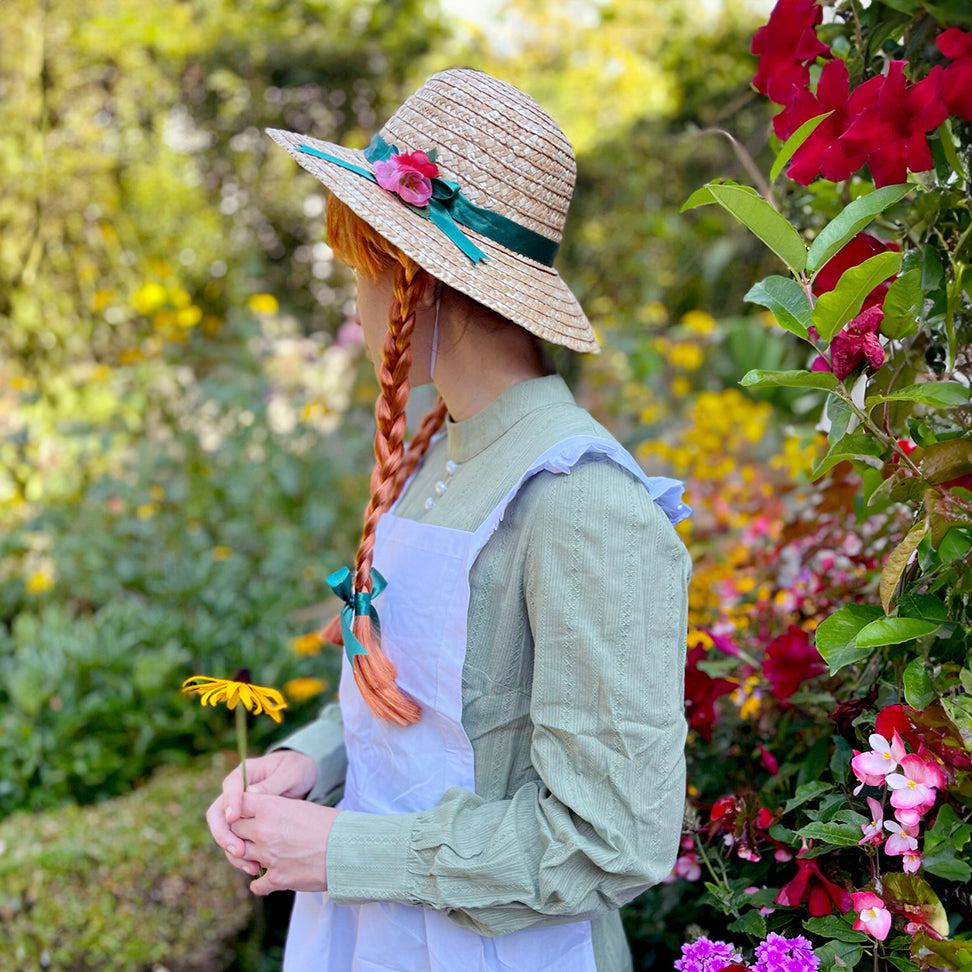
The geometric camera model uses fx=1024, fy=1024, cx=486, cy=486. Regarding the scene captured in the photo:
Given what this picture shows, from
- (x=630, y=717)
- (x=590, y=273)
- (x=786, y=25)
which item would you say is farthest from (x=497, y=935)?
(x=590, y=273)

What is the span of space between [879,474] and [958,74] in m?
0.44

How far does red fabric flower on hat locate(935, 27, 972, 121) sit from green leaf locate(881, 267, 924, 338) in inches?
6.3

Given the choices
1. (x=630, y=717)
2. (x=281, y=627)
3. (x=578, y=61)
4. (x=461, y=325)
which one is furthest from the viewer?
(x=578, y=61)

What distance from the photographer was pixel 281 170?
20.5 ft

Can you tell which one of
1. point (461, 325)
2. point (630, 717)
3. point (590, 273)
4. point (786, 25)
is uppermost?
point (786, 25)

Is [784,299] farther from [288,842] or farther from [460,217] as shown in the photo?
[288,842]

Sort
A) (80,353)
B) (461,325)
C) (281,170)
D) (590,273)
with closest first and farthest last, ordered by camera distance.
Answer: (461,325), (80,353), (590,273), (281,170)

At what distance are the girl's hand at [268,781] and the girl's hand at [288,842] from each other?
0.04m

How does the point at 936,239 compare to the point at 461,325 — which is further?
the point at 461,325

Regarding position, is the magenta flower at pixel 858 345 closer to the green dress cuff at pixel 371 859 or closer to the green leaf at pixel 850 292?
the green leaf at pixel 850 292

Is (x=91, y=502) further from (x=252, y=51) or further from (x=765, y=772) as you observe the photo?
(x=252, y=51)

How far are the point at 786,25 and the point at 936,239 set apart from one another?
0.30 m

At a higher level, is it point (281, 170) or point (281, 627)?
point (281, 170)

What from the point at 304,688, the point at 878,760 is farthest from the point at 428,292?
the point at 304,688
